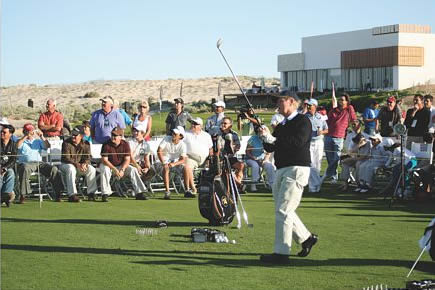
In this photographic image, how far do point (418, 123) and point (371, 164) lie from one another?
47.9 inches

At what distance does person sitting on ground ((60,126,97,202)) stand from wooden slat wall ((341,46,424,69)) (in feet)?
182

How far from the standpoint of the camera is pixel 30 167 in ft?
51.0

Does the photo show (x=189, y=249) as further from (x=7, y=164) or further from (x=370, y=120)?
(x=370, y=120)

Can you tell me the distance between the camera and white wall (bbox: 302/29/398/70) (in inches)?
2800

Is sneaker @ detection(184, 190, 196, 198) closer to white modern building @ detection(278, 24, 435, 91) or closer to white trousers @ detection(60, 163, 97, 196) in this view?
white trousers @ detection(60, 163, 97, 196)

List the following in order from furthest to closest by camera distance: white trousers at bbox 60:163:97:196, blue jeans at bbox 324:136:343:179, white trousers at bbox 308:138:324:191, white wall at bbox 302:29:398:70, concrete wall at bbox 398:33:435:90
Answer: white wall at bbox 302:29:398:70
concrete wall at bbox 398:33:435:90
blue jeans at bbox 324:136:343:179
white trousers at bbox 308:138:324:191
white trousers at bbox 60:163:97:196

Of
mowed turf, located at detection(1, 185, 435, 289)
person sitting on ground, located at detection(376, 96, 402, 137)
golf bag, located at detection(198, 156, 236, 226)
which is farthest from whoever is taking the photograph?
person sitting on ground, located at detection(376, 96, 402, 137)

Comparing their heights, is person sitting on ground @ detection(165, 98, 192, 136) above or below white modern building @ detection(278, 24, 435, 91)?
below

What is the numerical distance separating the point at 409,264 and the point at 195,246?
105 inches

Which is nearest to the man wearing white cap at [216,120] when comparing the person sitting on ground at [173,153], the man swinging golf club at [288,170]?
the person sitting on ground at [173,153]

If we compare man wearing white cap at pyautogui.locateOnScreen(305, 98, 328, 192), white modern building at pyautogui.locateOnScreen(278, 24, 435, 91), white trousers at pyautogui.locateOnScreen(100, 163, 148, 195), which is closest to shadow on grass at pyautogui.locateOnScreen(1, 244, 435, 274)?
white trousers at pyautogui.locateOnScreen(100, 163, 148, 195)

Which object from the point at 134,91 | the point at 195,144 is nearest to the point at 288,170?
the point at 195,144

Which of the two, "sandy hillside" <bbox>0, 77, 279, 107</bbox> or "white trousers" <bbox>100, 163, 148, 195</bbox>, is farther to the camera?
"sandy hillside" <bbox>0, 77, 279, 107</bbox>

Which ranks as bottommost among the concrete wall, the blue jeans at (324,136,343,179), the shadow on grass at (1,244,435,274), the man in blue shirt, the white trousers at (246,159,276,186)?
the shadow on grass at (1,244,435,274)
